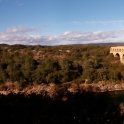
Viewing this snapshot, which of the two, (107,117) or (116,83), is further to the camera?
(116,83)

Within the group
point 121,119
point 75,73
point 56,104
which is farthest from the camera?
point 75,73

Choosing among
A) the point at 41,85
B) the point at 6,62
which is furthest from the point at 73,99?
the point at 6,62

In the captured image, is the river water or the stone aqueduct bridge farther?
the stone aqueduct bridge

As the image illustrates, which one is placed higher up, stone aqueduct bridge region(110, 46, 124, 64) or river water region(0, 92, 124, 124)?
river water region(0, 92, 124, 124)

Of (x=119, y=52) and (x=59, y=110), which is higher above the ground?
(x=59, y=110)

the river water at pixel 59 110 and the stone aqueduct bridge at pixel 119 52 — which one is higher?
the river water at pixel 59 110

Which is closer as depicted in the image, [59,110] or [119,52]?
[59,110]

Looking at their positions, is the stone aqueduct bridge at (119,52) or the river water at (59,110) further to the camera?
the stone aqueduct bridge at (119,52)

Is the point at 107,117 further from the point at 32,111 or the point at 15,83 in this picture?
the point at 15,83
